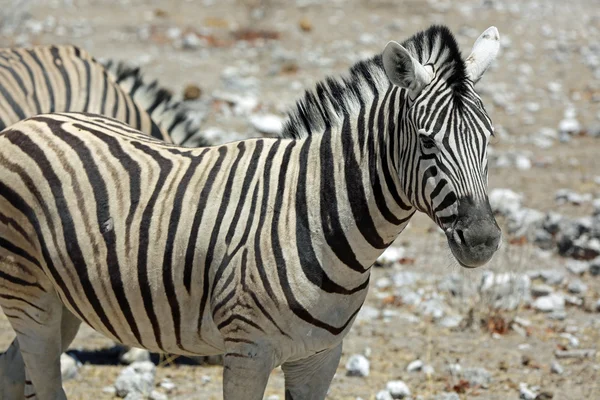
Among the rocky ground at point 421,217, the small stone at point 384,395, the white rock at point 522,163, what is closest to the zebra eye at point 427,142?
the rocky ground at point 421,217

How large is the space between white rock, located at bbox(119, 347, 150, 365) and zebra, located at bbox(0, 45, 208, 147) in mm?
1488

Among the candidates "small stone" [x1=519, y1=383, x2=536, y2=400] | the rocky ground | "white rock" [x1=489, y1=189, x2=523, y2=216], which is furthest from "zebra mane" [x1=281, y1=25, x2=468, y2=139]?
"white rock" [x1=489, y1=189, x2=523, y2=216]

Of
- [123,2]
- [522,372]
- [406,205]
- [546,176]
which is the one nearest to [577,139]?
[546,176]

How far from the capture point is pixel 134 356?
5652 millimetres

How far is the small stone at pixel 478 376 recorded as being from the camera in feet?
17.6

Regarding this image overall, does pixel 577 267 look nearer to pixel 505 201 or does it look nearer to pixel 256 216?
pixel 505 201

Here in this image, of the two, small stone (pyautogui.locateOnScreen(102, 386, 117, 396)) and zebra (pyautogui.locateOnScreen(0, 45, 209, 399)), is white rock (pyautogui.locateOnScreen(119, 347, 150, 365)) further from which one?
zebra (pyautogui.locateOnScreen(0, 45, 209, 399))

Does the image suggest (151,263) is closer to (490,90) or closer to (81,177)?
(81,177)

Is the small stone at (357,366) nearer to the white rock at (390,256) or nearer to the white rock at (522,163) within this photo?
the white rock at (390,256)

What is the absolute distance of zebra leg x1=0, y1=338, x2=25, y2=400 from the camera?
448cm

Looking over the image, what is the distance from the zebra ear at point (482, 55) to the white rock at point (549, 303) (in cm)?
346

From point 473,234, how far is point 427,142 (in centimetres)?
39

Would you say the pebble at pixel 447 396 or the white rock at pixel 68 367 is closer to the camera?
the pebble at pixel 447 396

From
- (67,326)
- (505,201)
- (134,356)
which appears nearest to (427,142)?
(67,326)
